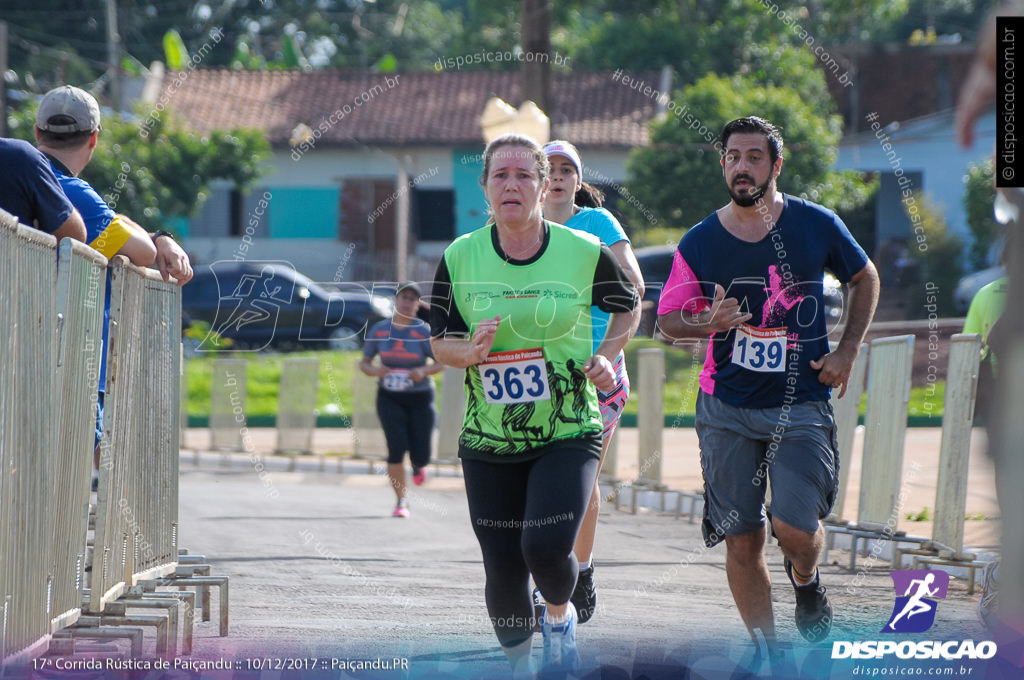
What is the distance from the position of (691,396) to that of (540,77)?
15.9ft

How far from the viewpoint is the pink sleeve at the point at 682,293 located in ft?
18.1

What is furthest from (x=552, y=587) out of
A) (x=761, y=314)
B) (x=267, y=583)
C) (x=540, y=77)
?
(x=540, y=77)

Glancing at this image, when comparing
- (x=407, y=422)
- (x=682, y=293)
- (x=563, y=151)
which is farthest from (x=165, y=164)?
(x=682, y=293)

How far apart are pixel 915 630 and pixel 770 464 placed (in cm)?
78

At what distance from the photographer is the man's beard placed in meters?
5.42

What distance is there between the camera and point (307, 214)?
3638cm

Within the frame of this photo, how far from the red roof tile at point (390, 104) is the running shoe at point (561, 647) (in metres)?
29.7

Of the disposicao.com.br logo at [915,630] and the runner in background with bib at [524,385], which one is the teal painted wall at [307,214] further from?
the runner in background with bib at [524,385]

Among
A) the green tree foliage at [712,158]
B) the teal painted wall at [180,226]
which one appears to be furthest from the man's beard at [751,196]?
the teal painted wall at [180,226]

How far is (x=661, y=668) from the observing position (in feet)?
16.5

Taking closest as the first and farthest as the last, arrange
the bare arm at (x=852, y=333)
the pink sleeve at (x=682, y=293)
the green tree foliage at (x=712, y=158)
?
the bare arm at (x=852, y=333) → the pink sleeve at (x=682, y=293) → the green tree foliage at (x=712, y=158)

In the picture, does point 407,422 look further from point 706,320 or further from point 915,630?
point 915,630

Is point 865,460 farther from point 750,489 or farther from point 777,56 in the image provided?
point 777,56

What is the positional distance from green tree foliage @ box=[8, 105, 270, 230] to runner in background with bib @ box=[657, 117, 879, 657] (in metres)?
26.4
